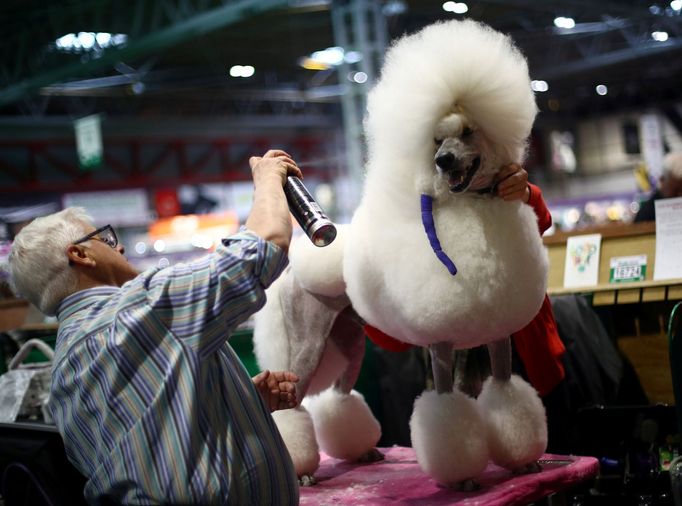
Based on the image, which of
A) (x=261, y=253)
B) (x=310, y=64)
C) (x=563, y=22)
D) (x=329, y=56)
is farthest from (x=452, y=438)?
(x=310, y=64)

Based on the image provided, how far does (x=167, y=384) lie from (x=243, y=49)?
1048 cm

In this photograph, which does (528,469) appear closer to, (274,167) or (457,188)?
(457,188)

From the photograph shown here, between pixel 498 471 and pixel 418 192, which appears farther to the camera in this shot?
pixel 498 471

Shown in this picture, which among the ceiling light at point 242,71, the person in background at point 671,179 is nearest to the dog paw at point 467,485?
the person in background at point 671,179

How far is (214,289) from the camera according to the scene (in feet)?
5.16

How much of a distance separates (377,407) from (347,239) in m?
1.50

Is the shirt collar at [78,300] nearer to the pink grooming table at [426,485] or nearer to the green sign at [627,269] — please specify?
the pink grooming table at [426,485]

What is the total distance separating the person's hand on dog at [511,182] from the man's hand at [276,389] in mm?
734

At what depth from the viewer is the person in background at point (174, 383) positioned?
Result: 62.1 inches

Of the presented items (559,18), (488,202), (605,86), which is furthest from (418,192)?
(605,86)

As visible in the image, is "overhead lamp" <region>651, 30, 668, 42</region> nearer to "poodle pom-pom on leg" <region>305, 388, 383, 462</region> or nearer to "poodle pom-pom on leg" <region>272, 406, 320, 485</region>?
"poodle pom-pom on leg" <region>305, 388, 383, 462</region>

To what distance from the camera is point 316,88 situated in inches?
602

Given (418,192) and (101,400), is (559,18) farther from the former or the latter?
(101,400)

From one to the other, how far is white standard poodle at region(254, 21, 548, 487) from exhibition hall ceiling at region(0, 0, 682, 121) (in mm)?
3963
